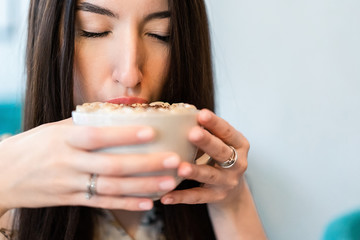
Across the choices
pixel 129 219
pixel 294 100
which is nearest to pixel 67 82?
pixel 129 219

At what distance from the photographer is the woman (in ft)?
1.53

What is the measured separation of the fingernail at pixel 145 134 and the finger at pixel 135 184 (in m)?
0.07

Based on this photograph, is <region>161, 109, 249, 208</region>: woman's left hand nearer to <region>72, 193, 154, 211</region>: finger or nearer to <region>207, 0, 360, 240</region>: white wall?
<region>72, 193, 154, 211</region>: finger

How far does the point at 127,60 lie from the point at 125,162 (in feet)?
1.21

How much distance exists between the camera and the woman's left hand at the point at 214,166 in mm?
491

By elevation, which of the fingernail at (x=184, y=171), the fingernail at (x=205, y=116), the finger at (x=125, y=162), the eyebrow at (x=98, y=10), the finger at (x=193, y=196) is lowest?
the finger at (x=193, y=196)

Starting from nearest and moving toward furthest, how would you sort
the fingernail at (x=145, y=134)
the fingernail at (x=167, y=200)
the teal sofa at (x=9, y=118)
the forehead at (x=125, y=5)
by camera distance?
1. the fingernail at (x=145, y=134)
2. the fingernail at (x=167, y=200)
3. the forehead at (x=125, y=5)
4. the teal sofa at (x=9, y=118)

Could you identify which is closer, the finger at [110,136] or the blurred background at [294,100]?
the finger at [110,136]

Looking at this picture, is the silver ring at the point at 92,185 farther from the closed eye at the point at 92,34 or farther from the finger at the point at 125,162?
the closed eye at the point at 92,34

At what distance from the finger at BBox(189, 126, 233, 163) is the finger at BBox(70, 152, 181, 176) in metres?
0.04

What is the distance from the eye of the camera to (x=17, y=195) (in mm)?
531

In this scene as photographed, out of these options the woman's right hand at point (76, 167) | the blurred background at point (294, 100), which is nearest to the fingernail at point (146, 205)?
the woman's right hand at point (76, 167)

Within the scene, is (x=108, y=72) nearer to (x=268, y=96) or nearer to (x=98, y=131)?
(x=98, y=131)

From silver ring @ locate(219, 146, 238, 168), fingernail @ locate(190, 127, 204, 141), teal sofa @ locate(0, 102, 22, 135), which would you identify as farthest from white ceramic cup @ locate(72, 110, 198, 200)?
teal sofa @ locate(0, 102, 22, 135)
